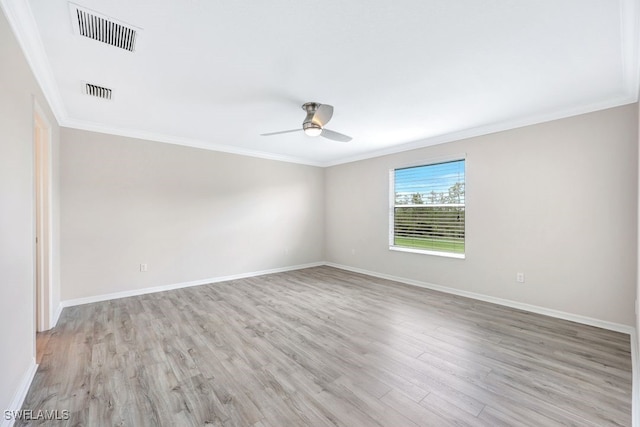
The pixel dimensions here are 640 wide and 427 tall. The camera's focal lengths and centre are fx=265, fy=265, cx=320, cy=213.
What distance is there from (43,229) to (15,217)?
1585 mm

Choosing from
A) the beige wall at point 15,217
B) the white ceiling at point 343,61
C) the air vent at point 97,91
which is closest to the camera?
the beige wall at point 15,217

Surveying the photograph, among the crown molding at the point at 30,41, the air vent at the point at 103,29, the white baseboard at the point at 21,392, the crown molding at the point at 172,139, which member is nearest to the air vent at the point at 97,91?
the crown molding at the point at 30,41

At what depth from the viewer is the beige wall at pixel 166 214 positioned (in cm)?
372

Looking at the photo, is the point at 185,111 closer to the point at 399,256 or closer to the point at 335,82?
the point at 335,82

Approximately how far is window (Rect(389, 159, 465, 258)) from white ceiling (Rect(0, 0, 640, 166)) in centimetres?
102

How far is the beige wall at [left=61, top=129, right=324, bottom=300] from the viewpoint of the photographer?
372cm

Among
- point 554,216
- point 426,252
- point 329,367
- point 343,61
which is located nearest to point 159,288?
point 329,367

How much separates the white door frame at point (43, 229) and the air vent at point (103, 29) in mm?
1591

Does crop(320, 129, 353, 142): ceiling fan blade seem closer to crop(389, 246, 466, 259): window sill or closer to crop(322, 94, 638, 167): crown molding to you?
crop(322, 94, 638, 167): crown molding

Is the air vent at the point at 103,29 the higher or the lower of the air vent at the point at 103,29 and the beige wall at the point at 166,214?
the higher

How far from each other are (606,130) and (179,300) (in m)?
5.81

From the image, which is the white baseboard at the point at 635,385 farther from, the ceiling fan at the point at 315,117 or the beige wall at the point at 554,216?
the ceiling fan at the point at 315,117

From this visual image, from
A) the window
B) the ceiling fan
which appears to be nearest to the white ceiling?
the ceiling fan

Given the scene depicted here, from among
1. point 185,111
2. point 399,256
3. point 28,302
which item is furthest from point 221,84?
point 399,256
